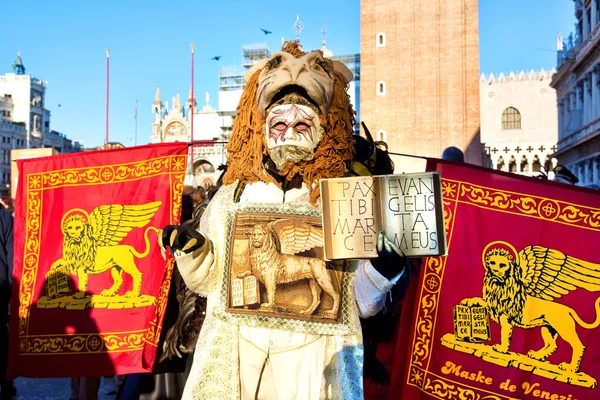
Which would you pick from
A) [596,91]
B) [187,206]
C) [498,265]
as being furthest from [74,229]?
[596,91]

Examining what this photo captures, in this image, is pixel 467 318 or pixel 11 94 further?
pixel 11 94

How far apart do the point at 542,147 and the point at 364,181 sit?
5497cm

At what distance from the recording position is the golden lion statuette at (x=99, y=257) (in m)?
4.05

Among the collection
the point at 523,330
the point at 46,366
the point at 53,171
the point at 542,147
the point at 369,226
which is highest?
the point at 542,147

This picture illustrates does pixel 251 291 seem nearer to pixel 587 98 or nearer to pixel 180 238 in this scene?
pixel 180 238

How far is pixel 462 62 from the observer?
1251 inches

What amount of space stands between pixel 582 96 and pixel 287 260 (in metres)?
41.9

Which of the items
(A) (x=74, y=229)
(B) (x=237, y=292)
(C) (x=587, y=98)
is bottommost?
(B) (x=237, y=292)

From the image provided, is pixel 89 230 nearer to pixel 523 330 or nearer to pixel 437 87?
pixel 523 330

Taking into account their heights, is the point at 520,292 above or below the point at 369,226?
below

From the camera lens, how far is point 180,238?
→ 2381 millimetres

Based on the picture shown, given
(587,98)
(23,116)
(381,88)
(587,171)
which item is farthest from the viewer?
(23,116)

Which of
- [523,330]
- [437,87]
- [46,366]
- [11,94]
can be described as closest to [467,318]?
[523,330]

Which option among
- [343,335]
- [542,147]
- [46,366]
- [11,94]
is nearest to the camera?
[343,335]
